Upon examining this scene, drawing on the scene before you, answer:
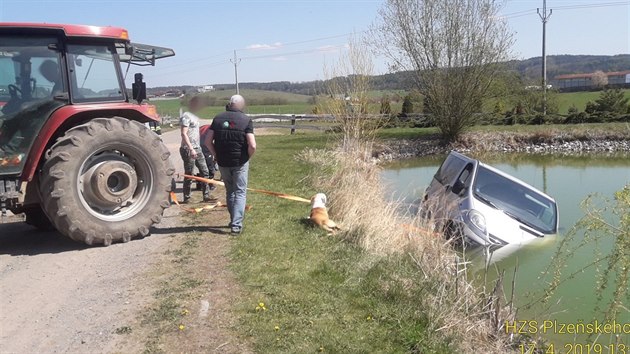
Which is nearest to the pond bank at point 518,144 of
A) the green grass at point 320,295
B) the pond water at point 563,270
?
the pond water at point 563,270

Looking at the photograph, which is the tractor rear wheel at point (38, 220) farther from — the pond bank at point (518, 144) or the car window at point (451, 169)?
the pond bank at point (518, 144)

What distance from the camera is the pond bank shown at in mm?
24828

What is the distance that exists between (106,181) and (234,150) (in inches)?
65.4

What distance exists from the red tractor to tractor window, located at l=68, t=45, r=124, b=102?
0.01 meters

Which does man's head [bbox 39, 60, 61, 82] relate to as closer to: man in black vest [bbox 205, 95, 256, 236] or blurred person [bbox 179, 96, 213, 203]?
man in black vest [bbox 205, 95, 256, 236]

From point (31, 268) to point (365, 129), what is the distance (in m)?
10.0

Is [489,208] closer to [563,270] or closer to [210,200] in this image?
[563,270]

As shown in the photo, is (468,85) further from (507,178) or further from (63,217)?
(63,217)

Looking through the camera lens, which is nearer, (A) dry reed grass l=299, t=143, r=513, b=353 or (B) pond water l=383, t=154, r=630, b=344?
(A) dry reed grass l=299, t=143, r=513, b=353

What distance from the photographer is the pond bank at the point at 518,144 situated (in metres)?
24.8

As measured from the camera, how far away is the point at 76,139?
250 inches

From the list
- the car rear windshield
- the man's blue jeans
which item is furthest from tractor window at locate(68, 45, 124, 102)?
the car rear windshield

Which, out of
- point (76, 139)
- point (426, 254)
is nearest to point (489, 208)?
point (426, 254)

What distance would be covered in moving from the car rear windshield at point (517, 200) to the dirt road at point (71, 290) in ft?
15.3
